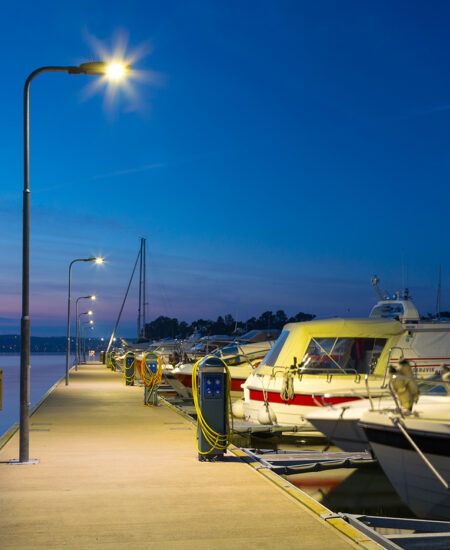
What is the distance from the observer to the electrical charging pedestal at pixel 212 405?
11.5m

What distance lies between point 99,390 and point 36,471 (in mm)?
19627

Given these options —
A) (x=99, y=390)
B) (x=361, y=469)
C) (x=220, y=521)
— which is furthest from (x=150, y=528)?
(x=99, y=390)

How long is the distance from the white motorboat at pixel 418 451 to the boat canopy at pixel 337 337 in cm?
649

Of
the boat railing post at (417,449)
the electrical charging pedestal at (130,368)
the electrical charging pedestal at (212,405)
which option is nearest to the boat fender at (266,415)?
the electrical charging pedestal at (212,405)

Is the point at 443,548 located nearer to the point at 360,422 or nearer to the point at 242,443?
the point at 360,422

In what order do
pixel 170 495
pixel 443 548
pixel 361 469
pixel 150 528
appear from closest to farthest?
1. pixel 150 528
2. pixel 443 548
3. pixel 170 495
4. pixel 361 469

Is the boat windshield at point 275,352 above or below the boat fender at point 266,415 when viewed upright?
above

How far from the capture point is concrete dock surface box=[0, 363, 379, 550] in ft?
22.5

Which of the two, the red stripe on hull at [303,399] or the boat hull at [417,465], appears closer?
the boat hull at [417,465]

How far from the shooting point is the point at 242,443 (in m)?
17.9

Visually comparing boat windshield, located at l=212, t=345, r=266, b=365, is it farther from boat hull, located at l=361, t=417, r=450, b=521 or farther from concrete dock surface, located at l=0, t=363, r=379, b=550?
boat hull, located at l=361, t=417, r=450, b=521

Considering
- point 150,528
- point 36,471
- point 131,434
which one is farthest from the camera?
point 131,434

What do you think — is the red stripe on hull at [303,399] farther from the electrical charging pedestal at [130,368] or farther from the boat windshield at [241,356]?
the electrical charging pedestal at [130,368]

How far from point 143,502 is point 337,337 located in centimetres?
955
